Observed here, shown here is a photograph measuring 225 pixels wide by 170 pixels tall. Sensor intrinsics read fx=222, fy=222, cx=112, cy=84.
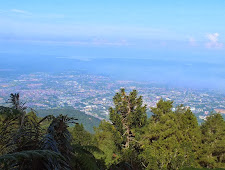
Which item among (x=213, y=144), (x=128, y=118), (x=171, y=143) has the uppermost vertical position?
(x=128, y=118)

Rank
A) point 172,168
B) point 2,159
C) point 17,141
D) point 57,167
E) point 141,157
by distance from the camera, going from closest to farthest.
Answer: point 2,159
point 57,167
point 17,141
point 172,168
point 141,157

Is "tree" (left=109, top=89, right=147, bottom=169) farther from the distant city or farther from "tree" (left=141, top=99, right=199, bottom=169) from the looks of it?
the distant city

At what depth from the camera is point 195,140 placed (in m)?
10.9

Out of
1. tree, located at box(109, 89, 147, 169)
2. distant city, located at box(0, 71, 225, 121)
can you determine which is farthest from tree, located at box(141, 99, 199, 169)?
distant city, located at box(0, 71, 225, 121)

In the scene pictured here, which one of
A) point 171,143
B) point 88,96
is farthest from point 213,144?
point 88,96

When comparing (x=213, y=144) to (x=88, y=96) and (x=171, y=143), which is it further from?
(x=88, y=96)

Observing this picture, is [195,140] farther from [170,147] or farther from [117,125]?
[117,125]

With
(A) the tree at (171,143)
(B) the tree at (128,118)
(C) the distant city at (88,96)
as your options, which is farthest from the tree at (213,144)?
(C) the distant city at (88,96)

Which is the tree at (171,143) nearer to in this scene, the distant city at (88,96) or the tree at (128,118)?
the tree at (128,118)

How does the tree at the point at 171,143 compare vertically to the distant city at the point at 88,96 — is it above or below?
above

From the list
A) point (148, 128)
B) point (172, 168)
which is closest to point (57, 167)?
point (172, 168)

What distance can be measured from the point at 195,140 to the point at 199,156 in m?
0.84

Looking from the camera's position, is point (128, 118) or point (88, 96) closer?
point (128, 118)

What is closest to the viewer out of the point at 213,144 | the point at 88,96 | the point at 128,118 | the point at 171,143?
the point at 171,143
